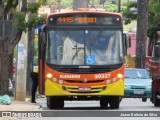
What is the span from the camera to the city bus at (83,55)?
26094 millimetres

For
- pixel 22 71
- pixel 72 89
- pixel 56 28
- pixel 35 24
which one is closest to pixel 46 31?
pixel 56 28

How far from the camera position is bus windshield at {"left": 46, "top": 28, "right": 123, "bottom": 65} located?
Result: 86.0 feet

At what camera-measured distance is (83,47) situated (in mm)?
26312

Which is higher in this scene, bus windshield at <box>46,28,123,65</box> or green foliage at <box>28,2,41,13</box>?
green foliage at <box>28,2,41,13</box>

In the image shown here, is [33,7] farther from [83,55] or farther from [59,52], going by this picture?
[83,55]

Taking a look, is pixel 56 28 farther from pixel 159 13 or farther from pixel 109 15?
pixel 159 13

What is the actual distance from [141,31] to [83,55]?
20.2 metres

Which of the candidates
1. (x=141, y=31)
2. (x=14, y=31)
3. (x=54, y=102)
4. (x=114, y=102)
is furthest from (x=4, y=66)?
(x=141, y=31)

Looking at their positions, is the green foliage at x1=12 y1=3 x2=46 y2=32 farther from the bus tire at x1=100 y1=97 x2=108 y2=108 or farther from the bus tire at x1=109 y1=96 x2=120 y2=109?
the bus tire at x1=109 y1=96 x2=120 y2=109

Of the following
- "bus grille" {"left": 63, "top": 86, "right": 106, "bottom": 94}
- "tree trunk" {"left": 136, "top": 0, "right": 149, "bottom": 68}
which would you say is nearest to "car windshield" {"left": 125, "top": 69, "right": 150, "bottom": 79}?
"tree trunk" {"left": 136, "top": 0, "right": 149, "bottom": 68}

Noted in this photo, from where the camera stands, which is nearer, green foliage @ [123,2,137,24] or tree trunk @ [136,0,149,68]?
tree trunk @ [136,0,149,68]

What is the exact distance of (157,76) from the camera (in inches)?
1146

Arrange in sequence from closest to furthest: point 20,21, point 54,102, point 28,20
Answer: point 54,102
point 20,21
point 28,20

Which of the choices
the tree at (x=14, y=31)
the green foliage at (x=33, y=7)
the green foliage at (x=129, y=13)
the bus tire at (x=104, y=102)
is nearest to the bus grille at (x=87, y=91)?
the bus tire at (x=104, y=102)
